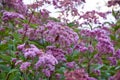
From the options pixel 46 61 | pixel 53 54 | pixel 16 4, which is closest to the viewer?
pixel 46 61

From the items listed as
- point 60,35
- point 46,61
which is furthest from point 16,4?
point 46,61

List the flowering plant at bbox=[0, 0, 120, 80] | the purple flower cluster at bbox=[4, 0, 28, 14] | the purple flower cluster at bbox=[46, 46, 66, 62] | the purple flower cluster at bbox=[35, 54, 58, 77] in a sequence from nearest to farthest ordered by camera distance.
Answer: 1. the purple flower cluster at bbox=[35, 54, 58, 77]
2. the flowering plant at bbox=[0, 0, 120, 80]
3. the purple flower cluster at bbox=[46, 46, 66, 62]
4. the purple flower cluster at bbox=[4, 0, 28, 14]

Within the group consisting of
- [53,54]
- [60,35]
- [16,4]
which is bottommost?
[53,54]

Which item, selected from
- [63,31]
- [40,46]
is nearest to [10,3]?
[40,46]

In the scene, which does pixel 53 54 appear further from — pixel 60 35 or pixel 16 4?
pixel 16 4

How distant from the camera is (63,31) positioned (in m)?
2.46

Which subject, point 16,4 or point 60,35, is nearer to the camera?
point 60,35

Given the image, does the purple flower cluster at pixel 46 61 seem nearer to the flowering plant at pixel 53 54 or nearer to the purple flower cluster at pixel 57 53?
the flowering plant at pixel 53 54

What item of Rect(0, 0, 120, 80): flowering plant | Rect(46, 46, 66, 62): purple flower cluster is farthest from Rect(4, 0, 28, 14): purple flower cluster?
Rect(46, 46, 66, 62): purple flower cluster

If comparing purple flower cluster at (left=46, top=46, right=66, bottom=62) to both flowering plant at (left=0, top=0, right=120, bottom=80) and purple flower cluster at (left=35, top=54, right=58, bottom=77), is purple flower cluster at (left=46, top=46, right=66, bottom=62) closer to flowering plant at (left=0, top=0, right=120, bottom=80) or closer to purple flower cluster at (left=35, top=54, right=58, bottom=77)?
flowering plant at (left=0, top=0, right=120, bottom=80)

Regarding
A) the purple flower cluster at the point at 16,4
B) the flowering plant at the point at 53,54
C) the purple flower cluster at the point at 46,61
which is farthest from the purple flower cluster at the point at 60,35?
the purple flower cluster at the point at 16,4

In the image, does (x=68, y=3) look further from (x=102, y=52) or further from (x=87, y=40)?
(x=102, y=52)

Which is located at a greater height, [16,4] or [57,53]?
[16,4]

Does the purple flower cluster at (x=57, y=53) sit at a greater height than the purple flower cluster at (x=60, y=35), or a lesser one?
lesser
